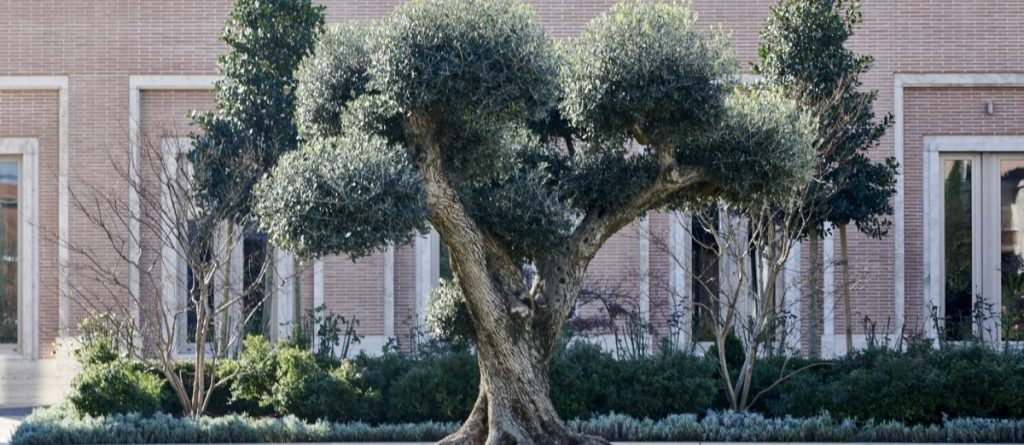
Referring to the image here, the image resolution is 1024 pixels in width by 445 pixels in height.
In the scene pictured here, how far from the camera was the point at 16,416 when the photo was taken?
17625 mm

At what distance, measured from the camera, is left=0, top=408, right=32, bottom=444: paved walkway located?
15138 mm

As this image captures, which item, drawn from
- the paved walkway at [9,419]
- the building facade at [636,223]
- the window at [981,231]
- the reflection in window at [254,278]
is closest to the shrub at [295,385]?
the paved walkway at [9,419]

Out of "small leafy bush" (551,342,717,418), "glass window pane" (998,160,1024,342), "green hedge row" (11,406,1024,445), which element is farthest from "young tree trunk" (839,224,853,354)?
"green hedge row" (11,406,1024,445)

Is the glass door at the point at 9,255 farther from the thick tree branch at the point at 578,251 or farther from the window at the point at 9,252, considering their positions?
the thick tree branch at the point at 578,251

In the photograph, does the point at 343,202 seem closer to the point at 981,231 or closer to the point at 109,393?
the point at 109,393

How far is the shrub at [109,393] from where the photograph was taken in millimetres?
13908

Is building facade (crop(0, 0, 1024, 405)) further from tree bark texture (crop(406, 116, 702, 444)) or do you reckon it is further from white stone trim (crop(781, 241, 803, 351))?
tree bark texture (crop(406, 116, 702, 444))

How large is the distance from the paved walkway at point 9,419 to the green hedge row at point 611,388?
64.1 inches

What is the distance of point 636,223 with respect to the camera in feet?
62.6

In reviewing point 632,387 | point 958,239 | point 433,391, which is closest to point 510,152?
point 433,391

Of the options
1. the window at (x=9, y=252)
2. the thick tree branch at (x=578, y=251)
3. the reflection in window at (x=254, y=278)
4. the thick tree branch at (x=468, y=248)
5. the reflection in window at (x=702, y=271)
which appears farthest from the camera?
the window at (x=9, y=252)

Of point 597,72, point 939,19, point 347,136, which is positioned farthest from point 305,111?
point 939,19

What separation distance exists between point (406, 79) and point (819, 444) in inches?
206

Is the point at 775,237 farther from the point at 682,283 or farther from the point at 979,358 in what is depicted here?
the point at 682,283
